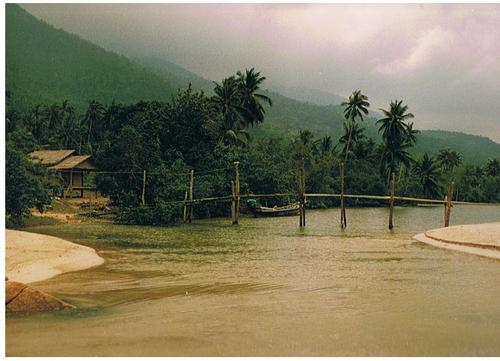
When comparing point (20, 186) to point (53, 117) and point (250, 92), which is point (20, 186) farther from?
point (53, 117)

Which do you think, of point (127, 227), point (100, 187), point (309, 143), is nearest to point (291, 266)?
point (127, 227)

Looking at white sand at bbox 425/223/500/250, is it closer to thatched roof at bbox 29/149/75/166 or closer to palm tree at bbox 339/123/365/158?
thatched roof at bbox 29/149/75/166

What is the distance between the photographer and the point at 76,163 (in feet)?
121

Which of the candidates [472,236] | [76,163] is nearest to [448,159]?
[76,163]

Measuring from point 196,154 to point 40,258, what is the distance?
2269 cm

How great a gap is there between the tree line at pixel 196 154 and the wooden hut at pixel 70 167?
1.08 m

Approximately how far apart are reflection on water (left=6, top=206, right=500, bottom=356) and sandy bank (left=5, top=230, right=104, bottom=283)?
1.70 ft

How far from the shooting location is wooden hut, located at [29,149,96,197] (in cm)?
3653

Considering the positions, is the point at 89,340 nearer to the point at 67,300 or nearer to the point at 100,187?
the point at 67,300

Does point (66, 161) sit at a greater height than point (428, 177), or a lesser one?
lesser

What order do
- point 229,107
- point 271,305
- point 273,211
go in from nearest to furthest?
point 271,305 < point 273,211 < point 229,107

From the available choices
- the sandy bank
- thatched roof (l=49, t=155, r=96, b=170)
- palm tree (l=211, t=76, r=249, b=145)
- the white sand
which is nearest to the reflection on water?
the sandy bank

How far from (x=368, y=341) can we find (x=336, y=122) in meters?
120

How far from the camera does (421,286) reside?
1186 centimetres
